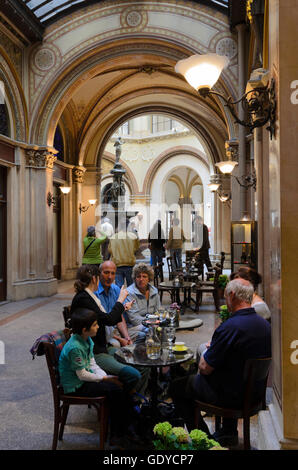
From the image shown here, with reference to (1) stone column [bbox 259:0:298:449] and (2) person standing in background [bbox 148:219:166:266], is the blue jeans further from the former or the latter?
(1) stone column [bbox 259:0:298:449]

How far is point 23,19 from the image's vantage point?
30.2ft

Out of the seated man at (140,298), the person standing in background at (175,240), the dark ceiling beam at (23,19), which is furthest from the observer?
the person standing in background at (175,240)

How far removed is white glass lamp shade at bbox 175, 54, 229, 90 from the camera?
150 inches

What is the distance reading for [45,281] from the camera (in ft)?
34.6

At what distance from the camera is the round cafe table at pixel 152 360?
9.80 feet

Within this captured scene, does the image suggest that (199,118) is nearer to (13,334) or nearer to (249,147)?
(249,147)

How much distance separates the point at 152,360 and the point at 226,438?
812 millimetres

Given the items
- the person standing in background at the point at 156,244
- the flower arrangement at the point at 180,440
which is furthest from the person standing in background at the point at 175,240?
the flower arrangement at the point at 180,440

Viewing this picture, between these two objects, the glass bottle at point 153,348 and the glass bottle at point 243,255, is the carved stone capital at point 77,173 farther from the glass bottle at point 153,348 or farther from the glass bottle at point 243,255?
the glass bottle at point 153,348

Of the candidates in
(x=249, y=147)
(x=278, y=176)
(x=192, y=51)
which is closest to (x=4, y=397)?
(x=278, y=176)

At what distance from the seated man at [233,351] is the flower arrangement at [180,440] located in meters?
0.75

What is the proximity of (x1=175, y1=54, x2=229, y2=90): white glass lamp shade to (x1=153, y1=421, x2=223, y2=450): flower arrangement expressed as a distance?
3.14 metres

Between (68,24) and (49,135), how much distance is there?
288 cm

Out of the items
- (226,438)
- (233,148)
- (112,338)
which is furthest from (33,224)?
(226,438)
